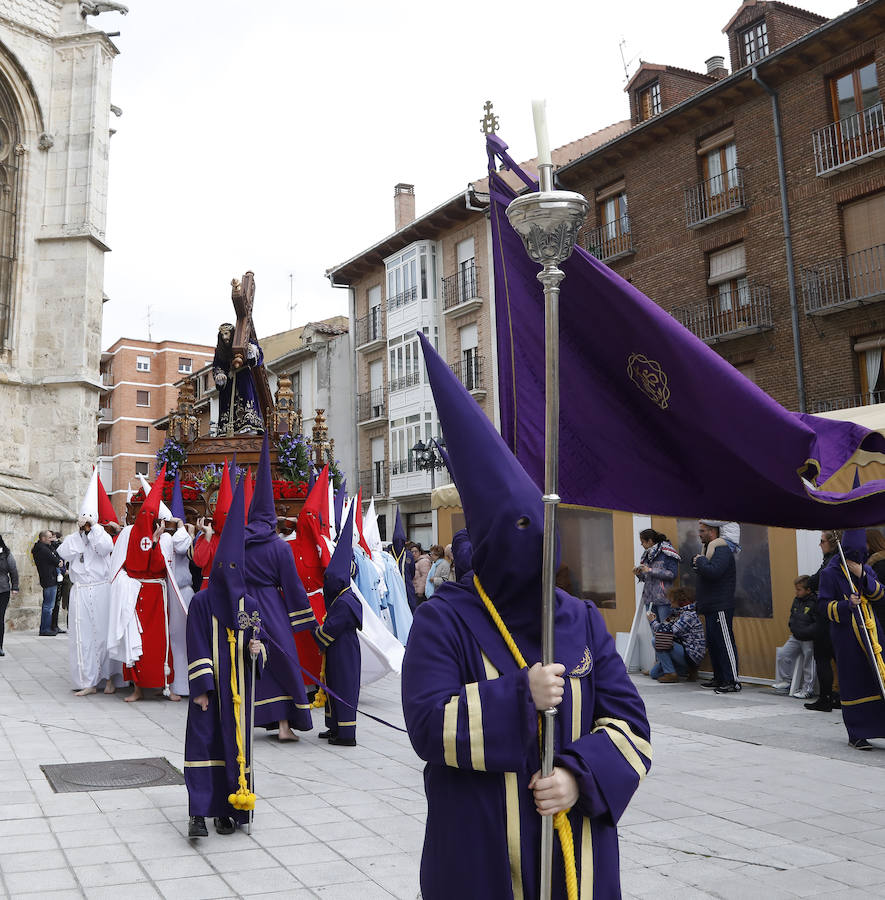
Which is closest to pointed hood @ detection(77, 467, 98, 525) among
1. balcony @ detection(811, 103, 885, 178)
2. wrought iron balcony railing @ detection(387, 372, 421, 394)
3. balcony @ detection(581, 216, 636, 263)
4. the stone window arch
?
the stone window arch

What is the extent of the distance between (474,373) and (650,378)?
29.0 m

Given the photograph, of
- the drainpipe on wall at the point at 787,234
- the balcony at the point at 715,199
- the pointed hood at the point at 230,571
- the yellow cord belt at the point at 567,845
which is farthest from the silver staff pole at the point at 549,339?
the balcony at the point at 715,199

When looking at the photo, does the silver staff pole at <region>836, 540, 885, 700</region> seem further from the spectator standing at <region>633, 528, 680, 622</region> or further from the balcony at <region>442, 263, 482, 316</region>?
the balcony at <region>442, 263, 482, 316</region>

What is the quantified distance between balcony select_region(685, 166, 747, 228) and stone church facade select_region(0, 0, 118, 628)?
1485 cm

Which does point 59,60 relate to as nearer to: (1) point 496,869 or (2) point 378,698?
(2) point 378,698

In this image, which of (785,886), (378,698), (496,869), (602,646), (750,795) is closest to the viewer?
(496,869)

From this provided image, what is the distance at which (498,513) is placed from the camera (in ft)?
7.67

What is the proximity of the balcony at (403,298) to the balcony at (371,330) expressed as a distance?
89 centimetres

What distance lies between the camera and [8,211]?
68.4ft

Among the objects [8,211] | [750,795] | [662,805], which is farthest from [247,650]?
[8,211]

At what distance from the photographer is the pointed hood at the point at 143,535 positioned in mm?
10117

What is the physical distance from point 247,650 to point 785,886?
3176 mm

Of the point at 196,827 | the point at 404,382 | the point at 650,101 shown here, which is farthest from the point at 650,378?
the point at 404,382

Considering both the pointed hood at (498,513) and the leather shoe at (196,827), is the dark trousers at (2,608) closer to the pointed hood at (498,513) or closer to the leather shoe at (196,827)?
the leather shoe at (196,827)
